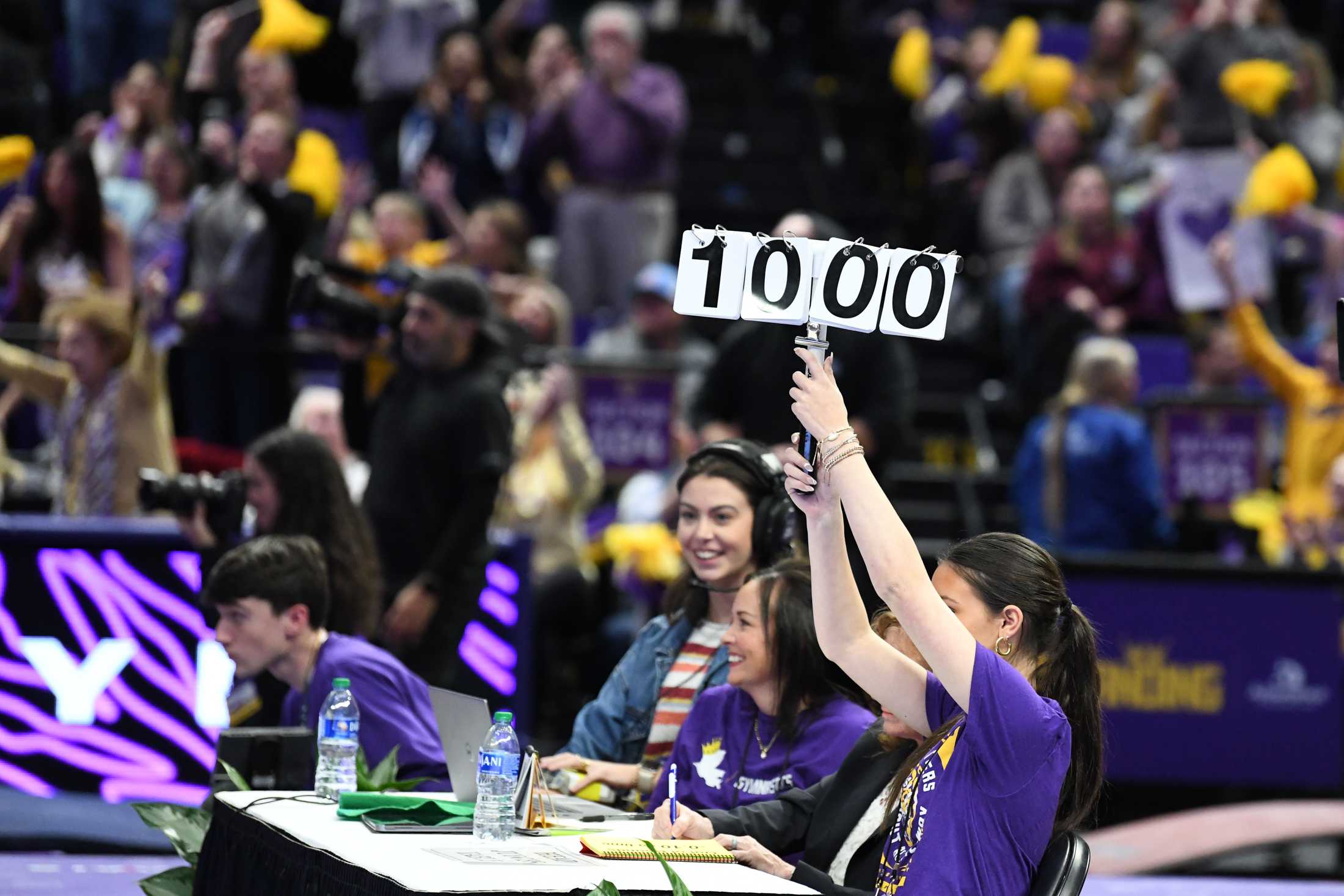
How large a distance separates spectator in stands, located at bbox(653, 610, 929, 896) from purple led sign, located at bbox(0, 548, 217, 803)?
11.1 feet

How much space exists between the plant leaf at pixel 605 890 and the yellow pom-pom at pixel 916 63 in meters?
11.9

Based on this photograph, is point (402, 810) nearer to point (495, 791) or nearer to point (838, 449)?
point (495, 791)

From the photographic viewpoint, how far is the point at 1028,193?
494 inches

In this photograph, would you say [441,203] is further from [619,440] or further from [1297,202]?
[1297,202]

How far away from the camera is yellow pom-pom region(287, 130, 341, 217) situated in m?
10.5

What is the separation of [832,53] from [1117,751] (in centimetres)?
899

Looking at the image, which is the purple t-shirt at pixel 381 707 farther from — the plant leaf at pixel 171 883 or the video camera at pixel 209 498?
the video camera at pixel 209 498

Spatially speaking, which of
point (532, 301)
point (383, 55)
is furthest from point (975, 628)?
point (383, 55)

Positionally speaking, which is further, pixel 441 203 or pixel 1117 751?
pixel 441 203

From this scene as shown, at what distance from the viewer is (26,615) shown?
7.12 meters

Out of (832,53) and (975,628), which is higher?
(832,53)

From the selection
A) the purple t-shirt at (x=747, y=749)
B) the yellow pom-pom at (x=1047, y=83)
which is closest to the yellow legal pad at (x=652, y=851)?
the purple t-shirt at (x=747, y=749)

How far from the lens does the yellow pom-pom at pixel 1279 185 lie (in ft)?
37.6

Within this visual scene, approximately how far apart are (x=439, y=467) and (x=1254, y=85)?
23.4ft
